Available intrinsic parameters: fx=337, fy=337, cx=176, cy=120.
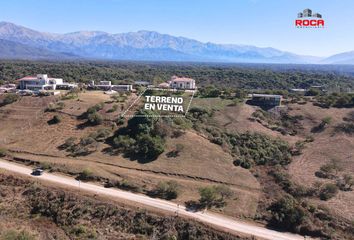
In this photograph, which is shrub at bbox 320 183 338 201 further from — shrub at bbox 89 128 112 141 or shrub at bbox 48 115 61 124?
shrub at bbox 48 115 61 124

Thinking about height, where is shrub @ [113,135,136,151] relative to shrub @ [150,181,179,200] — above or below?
above

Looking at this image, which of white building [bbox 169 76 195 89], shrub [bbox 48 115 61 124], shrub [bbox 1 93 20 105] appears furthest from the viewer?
white building [bbox 169 76 195 89]

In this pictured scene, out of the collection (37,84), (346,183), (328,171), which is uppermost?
(37,84)

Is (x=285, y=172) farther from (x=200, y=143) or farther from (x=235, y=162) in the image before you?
(x=200, y=143)

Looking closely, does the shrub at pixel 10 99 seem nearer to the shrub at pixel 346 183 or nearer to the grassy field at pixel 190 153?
the grassy field at pixel 190 153

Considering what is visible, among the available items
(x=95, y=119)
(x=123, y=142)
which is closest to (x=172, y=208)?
(x=123, y=142)

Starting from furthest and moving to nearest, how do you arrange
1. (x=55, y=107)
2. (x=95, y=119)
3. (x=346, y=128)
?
(x=55, y=107)
(x=346, y=128)
(x=95, y=119)

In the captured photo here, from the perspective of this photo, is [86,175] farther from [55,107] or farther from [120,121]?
[55,107]

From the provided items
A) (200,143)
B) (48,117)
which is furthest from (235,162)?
(48,117)

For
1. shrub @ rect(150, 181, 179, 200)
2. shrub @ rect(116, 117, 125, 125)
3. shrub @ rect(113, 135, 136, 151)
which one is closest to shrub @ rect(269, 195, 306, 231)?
shrub @ rect(150, 181, 179, 200)
